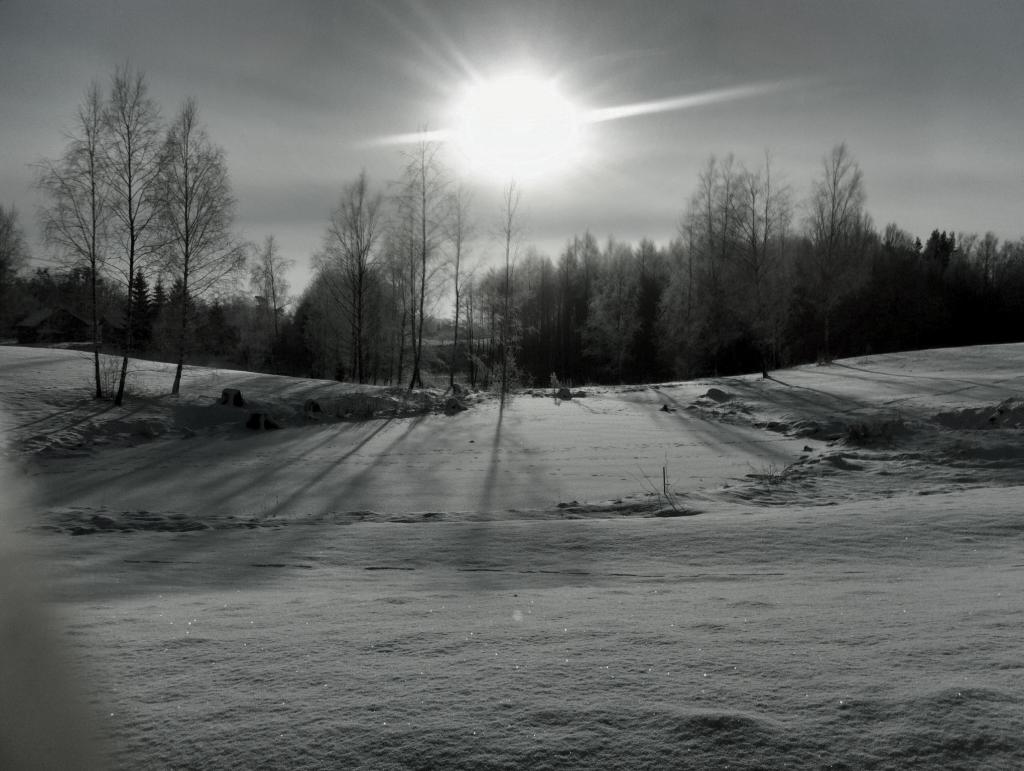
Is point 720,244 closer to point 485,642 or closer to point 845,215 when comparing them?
point 845,215

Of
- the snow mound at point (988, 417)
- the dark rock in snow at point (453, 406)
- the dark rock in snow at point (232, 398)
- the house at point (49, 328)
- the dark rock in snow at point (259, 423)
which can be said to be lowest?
the dark rock in snow at point (259, 423)

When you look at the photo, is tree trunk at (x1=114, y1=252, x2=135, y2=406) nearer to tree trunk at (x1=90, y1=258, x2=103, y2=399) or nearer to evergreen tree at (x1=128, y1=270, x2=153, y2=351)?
tree trunk at (x1=90, y1=258, x2=103, y2=399)

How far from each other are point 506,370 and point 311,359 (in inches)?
1222

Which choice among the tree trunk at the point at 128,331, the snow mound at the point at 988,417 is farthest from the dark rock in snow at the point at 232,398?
the snow mound at the point at 988,417

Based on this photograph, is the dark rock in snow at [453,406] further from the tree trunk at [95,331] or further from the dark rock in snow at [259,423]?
the tree trunk at [95,331]

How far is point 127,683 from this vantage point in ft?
7.18

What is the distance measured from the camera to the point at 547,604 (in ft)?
12.3

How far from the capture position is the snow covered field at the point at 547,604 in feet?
6.00

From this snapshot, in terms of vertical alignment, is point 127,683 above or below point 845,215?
below

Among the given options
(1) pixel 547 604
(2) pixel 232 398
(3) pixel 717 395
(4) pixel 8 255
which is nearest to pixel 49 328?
(4) pixel 8 255

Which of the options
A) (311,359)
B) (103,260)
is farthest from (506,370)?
(311,359)

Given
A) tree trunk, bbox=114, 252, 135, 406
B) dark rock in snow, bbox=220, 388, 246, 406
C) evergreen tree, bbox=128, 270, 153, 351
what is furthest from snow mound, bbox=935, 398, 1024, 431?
evergreen tree, bbox=128, 270, 153, 351

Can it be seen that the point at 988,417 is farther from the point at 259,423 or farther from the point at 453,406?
the point at 259,423

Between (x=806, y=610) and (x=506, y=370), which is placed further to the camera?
(x=506, y=370)
